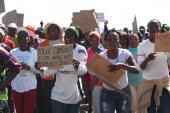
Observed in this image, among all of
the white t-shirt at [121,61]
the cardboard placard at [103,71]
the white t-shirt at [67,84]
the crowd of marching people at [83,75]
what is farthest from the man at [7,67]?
the white t-shirt at [121,61]

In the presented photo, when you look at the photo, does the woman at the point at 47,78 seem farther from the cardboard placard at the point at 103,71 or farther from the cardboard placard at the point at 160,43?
the cardboard placard at the point at 160,43

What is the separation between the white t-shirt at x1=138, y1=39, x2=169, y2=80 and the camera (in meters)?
8.09

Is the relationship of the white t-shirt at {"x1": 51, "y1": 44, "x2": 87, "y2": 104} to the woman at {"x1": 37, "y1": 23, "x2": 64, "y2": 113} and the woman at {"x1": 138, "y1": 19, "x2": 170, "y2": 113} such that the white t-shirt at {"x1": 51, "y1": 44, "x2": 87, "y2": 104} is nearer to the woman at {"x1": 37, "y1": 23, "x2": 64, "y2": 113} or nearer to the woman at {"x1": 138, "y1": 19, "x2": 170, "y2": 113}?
the woman at {"x1": 37, "y1": 23, "x2": 64, "y2": 113}

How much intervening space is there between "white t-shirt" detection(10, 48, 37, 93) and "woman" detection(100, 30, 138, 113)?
5.02 ft

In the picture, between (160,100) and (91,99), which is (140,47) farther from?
(91,99)

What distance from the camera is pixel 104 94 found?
296 inches

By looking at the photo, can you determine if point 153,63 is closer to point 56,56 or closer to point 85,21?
point 56,56

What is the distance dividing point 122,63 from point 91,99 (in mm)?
2181

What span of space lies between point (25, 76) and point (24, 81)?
0.11m

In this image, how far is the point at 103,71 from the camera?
7566mm

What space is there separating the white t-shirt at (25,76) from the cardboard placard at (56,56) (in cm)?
91

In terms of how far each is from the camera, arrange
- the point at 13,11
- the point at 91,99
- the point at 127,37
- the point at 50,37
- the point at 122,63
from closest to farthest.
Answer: the point at 122,63 → the point at 50,37 → the point at 91,99 → the point at 127,37 → the point at 13,11

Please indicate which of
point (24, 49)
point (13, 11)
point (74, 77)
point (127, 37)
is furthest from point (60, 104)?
point (13, 11)

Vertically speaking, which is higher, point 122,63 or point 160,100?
point 122,63
